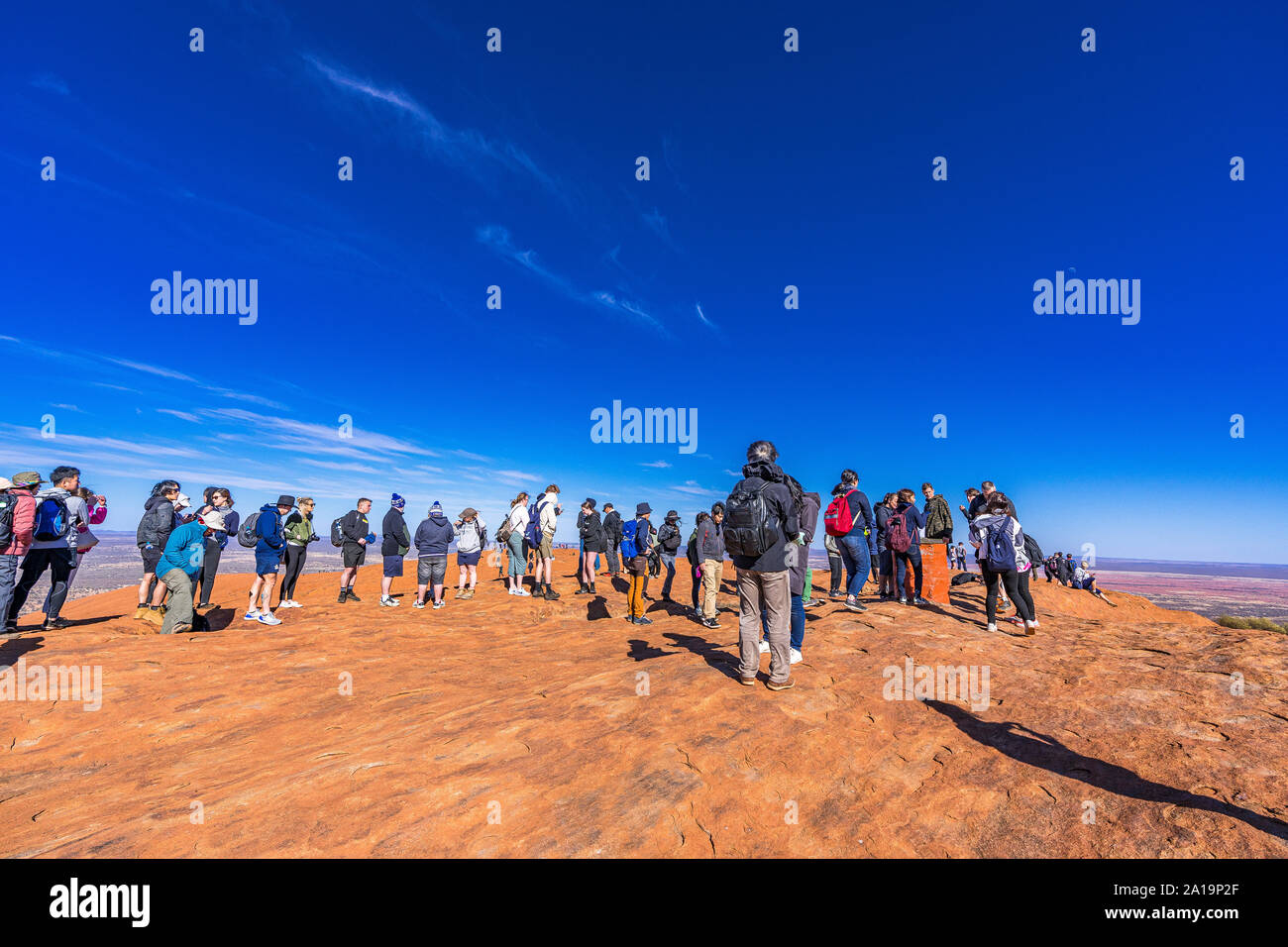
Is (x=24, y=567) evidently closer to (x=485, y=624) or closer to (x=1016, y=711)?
(x=485, y=624)

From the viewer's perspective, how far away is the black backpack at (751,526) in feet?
17.7

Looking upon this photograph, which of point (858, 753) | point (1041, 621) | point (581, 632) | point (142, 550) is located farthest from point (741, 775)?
point (142, 550)

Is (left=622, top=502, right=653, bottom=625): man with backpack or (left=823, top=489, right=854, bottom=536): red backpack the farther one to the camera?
(left=622, top=502, right=653, bottom=625): man with backpack

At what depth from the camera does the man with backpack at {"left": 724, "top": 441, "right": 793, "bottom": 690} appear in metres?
5.44

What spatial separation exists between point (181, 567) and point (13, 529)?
88.9 inches

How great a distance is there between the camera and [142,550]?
10016mm

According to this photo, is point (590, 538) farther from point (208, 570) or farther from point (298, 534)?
point (208, 570)

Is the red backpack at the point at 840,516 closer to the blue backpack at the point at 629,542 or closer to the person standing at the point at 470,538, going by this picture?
the blue backpack at the point at 629,542

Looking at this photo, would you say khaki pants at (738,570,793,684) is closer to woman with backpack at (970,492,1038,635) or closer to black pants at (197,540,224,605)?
woman with backpack at (970,492,1038,635)

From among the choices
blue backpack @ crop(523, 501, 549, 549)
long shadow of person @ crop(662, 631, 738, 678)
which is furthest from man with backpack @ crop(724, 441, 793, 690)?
blue backpack @ crop(523, 501, 549, 549)

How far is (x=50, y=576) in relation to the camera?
28.7 ft

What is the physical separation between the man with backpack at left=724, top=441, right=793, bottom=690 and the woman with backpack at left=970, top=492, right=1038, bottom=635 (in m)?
5.00

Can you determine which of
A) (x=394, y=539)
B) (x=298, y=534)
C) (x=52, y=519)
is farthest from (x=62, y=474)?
(x=394, y=539)
